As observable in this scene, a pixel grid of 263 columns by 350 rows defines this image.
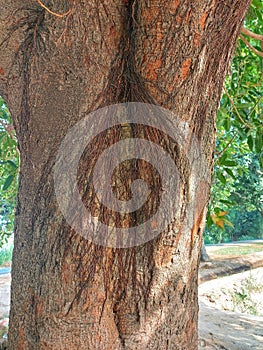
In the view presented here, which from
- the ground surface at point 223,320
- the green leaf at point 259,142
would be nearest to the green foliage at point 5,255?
the ground surface at point 223,320

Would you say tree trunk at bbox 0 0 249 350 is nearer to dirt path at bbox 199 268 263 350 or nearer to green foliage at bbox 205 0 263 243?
green foliage at bbox 205 0 263 243

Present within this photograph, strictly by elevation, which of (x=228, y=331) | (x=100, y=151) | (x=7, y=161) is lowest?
(x=228, y=331)

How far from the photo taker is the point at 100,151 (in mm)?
1692

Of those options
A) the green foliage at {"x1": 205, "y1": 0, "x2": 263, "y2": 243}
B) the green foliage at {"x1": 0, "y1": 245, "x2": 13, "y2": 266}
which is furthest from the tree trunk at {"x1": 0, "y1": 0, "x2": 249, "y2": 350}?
the green foliage at {"x1": 0, "y1": 245, "x2": 13, "y2": 266}

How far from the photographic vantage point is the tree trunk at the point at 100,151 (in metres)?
1.63

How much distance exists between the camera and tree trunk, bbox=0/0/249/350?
163 centimetres

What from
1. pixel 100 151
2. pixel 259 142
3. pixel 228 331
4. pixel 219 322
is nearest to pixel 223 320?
pixel 219 322

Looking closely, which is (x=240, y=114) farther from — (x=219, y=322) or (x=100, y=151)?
(x=219, y=322)

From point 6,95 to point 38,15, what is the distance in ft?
1.29

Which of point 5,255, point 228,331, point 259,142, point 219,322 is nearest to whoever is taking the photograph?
point 259,142

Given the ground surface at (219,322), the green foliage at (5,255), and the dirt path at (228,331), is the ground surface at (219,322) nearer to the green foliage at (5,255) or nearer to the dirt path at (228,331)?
the dirt path at (228,331)

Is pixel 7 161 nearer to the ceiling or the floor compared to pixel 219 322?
nearer to the ceiling

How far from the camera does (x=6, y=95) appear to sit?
2.01 meters

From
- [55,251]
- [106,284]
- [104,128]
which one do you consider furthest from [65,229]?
[104,128]
